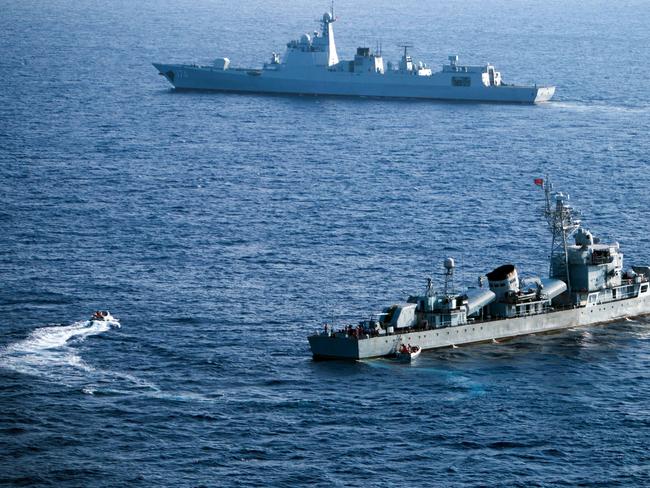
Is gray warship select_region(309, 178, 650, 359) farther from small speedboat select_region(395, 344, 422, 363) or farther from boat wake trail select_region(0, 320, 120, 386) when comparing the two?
boat wake trail select_region(0, 320, 120, 386)

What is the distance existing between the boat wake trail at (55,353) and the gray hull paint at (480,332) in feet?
63.5

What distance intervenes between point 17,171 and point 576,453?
108m

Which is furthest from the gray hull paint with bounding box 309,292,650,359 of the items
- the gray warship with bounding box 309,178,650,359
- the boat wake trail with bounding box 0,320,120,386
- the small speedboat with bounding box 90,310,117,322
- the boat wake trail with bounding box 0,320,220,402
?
the small speedboat with bounding box 90,310,117,322

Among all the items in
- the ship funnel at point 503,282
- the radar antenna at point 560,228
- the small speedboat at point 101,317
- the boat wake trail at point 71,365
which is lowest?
the boat wake trail at point 71,365

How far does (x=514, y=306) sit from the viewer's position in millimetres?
128375

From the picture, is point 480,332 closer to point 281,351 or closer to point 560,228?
point 560,228

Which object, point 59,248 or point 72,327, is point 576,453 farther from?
point 59,248

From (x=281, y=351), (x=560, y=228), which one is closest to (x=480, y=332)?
(x=560, y=228)

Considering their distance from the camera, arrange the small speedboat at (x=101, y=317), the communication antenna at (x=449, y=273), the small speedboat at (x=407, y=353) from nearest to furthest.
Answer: the small speedboat at (x=407, y=353) → the communication antenna at (x=449, y=273) → the small speedboat at (x=101, y=317)

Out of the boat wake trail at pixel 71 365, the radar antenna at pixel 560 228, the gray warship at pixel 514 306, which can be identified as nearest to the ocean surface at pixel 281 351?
the boat wake trail at pixel 71 365

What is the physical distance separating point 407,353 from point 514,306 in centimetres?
1386

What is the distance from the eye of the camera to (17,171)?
189 m

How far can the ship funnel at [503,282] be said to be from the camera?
423ft

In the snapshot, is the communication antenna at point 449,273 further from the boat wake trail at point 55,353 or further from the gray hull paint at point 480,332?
the boat wake trail at point 55,353
